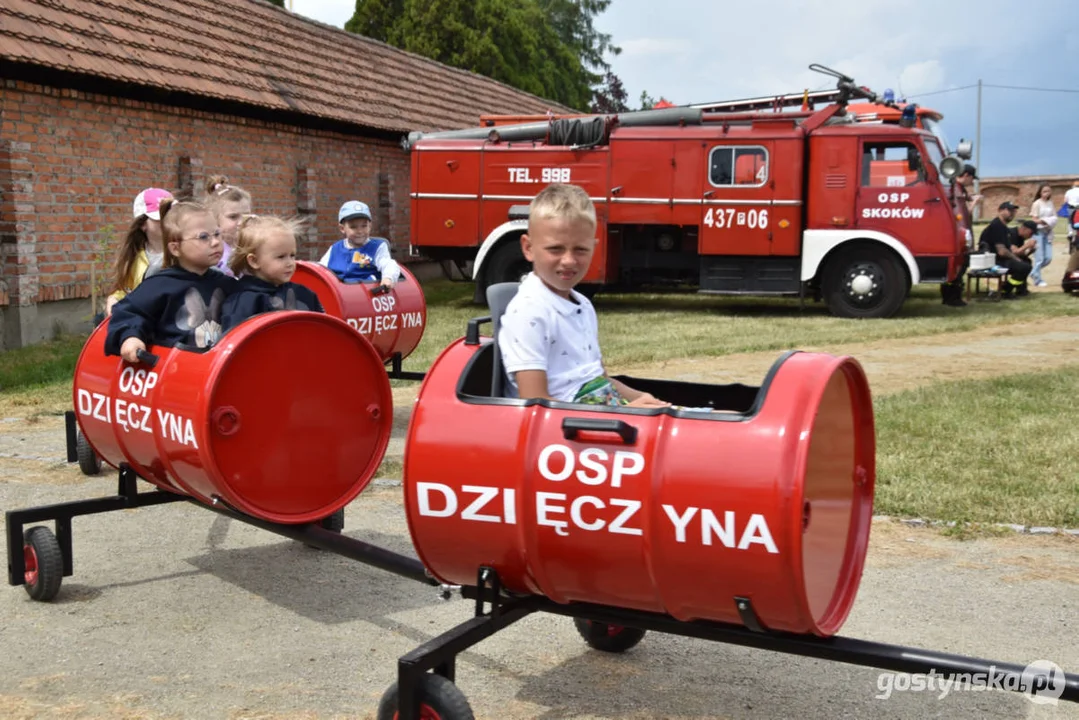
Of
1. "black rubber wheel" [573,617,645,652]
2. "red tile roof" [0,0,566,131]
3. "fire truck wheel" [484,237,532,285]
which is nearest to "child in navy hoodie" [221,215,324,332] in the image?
"black rubber wheel" [573,617,645,652]

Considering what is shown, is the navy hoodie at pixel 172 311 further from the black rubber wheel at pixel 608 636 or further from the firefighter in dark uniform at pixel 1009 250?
the firefighter in dark uniform at pixel 1009 250

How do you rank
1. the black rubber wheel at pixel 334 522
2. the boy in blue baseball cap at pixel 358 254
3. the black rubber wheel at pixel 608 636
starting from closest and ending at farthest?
the black rubber wheel at pixel 608 636
the black rubber wheel at pixel 334 522
the boy in blue baseball cap at pixel 358 254

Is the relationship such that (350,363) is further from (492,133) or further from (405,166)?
(405,166)

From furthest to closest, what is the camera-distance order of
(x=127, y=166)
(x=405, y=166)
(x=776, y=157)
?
(x=405, y=166)
(x=776, y=157)
(x=127, y=166)

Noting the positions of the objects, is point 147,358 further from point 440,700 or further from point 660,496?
point 660,496

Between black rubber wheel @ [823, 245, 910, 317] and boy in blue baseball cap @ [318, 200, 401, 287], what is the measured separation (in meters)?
9.53

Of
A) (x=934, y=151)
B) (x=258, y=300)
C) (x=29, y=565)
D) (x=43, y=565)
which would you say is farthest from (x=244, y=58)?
(x=43, y=565)

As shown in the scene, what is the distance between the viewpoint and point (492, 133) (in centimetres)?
1731

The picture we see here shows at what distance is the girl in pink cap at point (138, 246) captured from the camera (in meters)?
5.77

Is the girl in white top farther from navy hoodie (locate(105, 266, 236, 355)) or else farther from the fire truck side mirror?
navy hoodie (locate(105, 266, 236, 355))

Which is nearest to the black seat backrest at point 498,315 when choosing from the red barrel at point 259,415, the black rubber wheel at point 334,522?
the red barrel at point 259,415

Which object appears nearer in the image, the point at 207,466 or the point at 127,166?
the point at 207,466

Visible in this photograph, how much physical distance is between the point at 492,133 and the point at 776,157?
4.44m

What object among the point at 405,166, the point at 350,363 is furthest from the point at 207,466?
the point at 405,166
